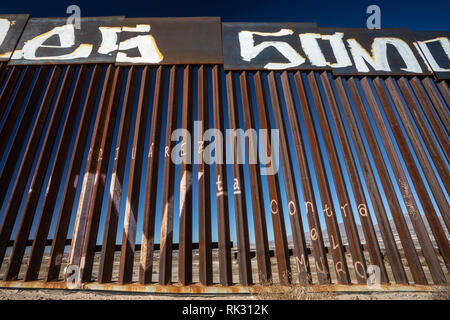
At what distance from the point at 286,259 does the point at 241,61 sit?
4391 mm

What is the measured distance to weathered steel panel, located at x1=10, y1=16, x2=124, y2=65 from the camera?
206 inches

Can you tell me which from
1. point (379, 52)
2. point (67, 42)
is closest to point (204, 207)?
point (67, 42)

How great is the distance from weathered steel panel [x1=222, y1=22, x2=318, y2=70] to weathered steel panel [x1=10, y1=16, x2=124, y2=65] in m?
2.82

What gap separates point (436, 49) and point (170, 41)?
741 centimetres

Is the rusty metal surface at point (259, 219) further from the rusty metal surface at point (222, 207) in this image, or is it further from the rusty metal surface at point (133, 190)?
the rusty metal surface at point (133, 190)

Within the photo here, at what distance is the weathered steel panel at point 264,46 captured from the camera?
5336 mm

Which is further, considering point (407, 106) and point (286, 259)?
point (407, 106)

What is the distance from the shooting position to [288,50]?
220 inches

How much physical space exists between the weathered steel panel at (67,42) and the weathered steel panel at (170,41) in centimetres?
36

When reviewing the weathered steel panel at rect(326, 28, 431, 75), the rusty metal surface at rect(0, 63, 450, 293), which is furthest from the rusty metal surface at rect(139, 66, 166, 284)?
the weathered steel panel at rect(326, 28, 431, 75)

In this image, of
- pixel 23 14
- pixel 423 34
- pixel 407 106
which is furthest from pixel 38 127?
pixel 423 34

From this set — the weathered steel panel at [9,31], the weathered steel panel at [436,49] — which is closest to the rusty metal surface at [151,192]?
the weathered steel panel at [9,31]

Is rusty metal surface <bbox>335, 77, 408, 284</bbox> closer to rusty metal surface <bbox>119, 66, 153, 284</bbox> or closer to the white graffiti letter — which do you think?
the white graffiti letter
